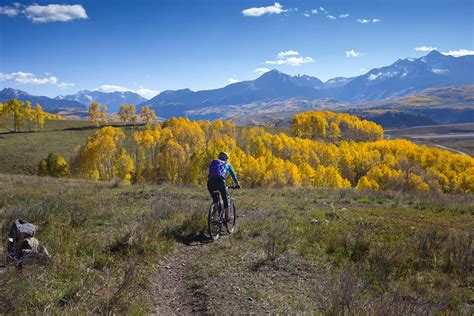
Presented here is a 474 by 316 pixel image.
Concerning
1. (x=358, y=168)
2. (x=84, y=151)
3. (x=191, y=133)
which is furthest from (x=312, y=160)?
(x=84, y=151)

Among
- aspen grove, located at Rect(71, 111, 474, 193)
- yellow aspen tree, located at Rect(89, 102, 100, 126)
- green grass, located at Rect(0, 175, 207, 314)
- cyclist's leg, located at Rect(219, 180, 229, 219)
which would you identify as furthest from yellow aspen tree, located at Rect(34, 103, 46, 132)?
cyclist's leg, located at Rect(219, 180, 229, 219)

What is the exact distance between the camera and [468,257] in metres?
9.40

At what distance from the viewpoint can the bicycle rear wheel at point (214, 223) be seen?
11.6 m

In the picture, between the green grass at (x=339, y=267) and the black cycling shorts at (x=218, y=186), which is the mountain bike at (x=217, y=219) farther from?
the green grass at (x=339, y=267)

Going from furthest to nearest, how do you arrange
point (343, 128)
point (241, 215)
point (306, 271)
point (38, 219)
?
point (343, 128) → point (241, 215) → point (38, 219) → point (306, 271)

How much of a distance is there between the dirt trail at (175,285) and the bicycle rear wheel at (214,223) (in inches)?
46.8

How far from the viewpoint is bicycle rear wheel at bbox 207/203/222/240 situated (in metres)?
11.6

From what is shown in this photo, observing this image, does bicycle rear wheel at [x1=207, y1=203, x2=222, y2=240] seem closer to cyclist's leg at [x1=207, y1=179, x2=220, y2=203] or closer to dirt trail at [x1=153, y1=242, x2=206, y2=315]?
cyclist's leg at [x1=207, y1=179, x2=220, y2=203]

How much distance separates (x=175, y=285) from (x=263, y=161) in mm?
72315

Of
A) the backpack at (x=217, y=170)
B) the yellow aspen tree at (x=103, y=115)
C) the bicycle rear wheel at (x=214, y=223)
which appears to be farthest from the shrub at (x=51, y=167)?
the backpack at (x=217, y=170)

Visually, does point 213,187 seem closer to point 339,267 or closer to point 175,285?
point 175,285

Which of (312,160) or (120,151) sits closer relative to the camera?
(120,151)

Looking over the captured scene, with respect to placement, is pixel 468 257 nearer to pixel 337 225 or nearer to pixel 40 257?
pixel 337 225

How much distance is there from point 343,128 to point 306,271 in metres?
157
